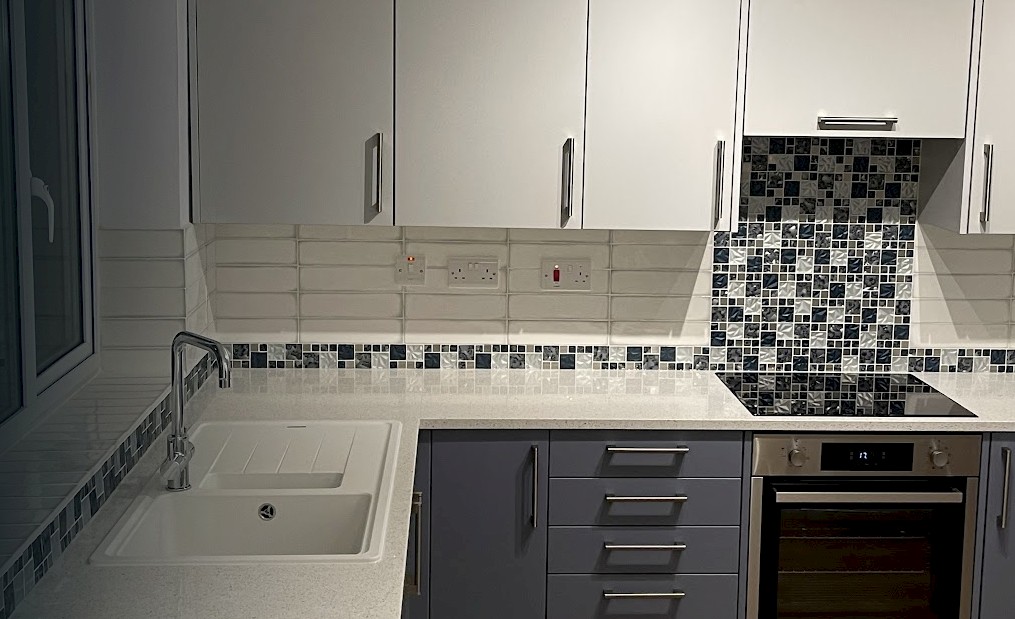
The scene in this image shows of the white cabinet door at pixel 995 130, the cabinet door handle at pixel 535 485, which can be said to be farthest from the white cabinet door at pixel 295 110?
the white cabinet door at pixel 995 130

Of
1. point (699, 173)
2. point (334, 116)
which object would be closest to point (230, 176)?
point (334, 116)

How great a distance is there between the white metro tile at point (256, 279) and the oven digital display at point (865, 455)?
5.27ft

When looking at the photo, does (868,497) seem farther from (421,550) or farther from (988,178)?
(421,550)

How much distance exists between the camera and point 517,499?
3.00 metres

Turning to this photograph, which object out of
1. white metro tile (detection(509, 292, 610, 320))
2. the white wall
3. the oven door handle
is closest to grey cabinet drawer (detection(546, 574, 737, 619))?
the oven door handle

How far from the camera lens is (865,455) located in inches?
118

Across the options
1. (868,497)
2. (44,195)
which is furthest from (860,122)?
(44,195)

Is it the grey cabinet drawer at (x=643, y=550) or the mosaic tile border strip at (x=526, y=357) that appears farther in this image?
the mosaic tile border strip at (x=526, y=357)

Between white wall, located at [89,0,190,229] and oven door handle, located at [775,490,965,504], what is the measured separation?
1.72 m

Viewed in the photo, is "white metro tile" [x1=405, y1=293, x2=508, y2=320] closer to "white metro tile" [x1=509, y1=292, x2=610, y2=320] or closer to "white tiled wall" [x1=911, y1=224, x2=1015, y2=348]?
"white metro tile" [x1=509, y1=292, x2=610, y2=320]

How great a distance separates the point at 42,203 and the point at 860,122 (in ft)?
6.92

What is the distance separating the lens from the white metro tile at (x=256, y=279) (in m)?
3.43

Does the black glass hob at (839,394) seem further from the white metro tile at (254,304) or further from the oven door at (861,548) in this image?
the white metro tile at (254,304)

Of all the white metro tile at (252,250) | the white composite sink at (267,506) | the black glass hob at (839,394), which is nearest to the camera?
the white composite sink at (267,506)
